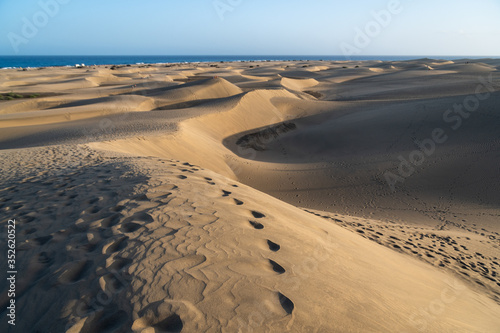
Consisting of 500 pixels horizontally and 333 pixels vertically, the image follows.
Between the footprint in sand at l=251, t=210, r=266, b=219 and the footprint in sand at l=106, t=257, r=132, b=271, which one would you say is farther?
the footprint in sand at l=251, t=210, r=266, b=219

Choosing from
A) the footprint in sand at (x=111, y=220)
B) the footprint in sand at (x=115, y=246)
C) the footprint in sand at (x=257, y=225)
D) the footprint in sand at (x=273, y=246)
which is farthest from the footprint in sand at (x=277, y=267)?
the footprint in sand at (x=111, y=220)

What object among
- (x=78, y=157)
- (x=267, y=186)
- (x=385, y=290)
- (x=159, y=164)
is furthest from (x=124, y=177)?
(x=267, y=186)

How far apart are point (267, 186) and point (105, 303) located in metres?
7.33

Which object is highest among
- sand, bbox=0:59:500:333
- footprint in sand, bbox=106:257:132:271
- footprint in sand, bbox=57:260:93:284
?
footprint in sand, bbox=106:257:132:271

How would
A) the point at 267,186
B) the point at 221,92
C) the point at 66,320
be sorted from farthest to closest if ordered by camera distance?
the point at 221,92, the point at 267,186, the point at 66,320

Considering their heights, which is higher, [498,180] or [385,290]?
[385,290]

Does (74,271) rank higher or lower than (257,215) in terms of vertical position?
higher

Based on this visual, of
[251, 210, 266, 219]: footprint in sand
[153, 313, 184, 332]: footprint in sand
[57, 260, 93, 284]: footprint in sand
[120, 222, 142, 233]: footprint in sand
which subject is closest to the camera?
[153, 313, 184, 332]: footprint in sand

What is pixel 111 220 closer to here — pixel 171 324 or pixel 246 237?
pixel 246 237

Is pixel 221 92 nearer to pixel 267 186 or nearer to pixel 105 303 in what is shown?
pixel 267 186

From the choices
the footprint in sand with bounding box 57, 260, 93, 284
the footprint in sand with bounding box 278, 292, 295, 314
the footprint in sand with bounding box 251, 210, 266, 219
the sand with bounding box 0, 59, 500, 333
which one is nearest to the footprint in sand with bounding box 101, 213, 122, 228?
the sand with bounding box 0, 59, 500, 333

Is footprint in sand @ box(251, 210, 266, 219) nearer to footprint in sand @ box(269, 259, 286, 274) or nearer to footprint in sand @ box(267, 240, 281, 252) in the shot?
footprint in sand @ box(267, 240, 281, 252)

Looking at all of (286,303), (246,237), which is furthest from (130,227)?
(286,303)

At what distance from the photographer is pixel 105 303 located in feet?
6.81
